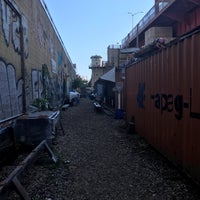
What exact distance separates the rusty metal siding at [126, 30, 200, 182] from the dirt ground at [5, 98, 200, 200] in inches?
13.2

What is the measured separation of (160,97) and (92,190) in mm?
2947

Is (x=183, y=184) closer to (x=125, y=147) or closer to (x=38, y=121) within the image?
(x=125, y=147)

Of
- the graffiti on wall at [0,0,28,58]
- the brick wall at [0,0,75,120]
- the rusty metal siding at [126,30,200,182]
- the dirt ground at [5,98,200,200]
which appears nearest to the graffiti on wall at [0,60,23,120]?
the brick wall at [0,0,75,120]

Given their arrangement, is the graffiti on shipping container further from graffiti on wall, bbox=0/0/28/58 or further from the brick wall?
graffiti on wall, bbox=0/0/28/58

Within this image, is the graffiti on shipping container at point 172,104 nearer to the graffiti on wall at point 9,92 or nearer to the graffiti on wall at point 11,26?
the graffiti on wall at point 9,92

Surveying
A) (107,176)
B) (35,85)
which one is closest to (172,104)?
(107,176)

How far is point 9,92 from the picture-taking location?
9.02 m

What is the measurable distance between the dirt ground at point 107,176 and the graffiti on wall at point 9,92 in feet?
5.59

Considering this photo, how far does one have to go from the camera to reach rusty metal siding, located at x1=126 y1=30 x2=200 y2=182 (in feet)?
16.1

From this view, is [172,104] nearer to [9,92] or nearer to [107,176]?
[107,176]

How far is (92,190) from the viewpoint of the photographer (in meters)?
5.00

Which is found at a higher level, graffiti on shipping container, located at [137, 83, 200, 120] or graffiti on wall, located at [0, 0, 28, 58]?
graffiti on wall, located at [0, 0, 28, 58]

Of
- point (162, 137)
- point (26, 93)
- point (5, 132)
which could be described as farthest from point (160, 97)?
point (26, 93)

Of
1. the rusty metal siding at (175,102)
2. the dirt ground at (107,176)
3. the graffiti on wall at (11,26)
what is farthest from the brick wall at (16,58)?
the rusty metal siding at (175,102)
